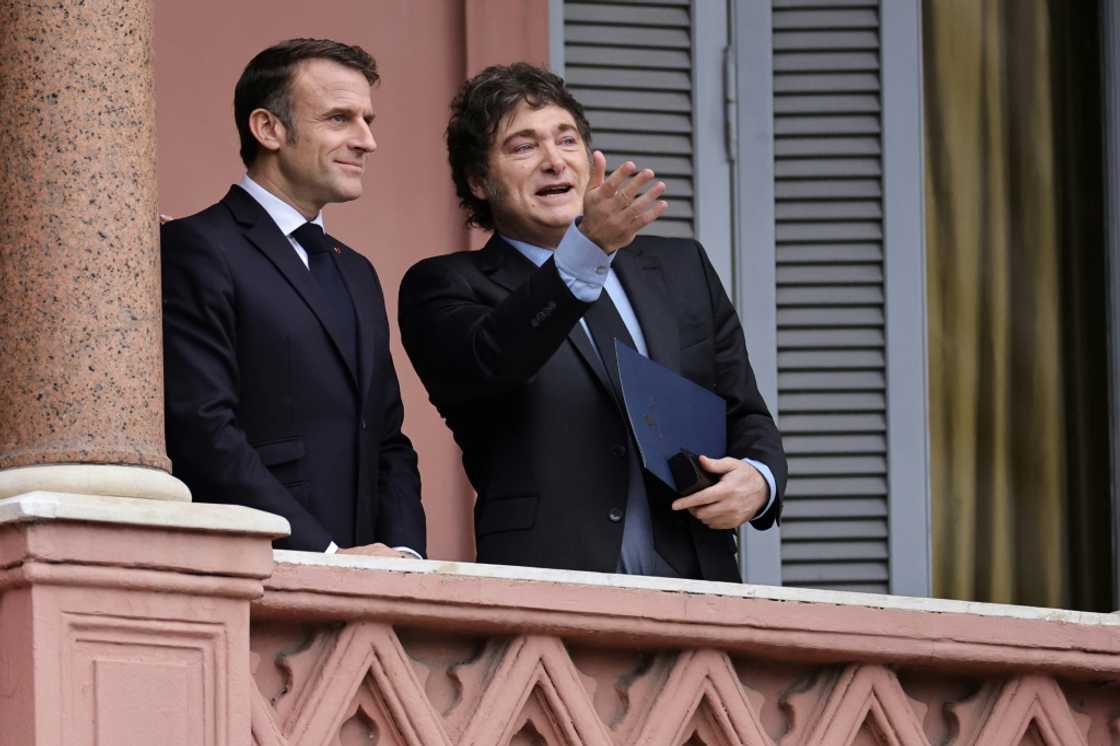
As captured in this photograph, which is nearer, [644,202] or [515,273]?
[644,202]

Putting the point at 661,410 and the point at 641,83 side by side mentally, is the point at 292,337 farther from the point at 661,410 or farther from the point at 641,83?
the point at 641,83

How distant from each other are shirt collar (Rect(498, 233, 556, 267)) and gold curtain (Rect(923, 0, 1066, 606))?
1.92 m

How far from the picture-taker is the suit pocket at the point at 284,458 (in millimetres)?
4742

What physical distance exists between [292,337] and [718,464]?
73cm

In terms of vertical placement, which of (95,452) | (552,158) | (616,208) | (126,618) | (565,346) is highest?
(552,158)

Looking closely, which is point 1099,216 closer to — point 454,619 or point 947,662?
point 947,662

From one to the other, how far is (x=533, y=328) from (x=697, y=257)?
2.09ft

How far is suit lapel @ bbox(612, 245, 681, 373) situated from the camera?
16.4 feet

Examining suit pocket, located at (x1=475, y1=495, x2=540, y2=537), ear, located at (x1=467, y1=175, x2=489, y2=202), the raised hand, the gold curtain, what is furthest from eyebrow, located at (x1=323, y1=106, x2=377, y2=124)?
the gold curtain

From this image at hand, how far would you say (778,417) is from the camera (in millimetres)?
6715

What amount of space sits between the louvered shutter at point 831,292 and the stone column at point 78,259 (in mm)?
2655

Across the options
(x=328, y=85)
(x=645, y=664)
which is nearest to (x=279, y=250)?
(x=328, y=85)

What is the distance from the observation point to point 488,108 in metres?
5.16

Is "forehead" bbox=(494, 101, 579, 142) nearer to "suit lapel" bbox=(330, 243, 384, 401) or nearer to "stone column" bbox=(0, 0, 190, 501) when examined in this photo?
"suit lapel" bbox=(330, 243, 384, 401)
